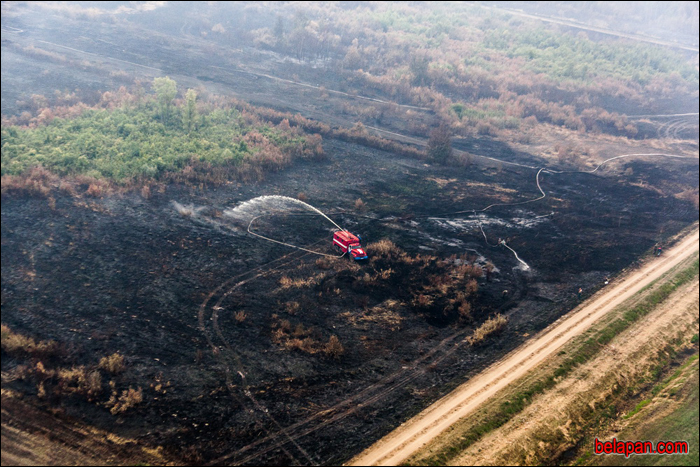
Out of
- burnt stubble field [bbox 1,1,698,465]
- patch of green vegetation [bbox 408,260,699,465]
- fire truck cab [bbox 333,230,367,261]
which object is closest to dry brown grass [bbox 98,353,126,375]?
burnt stubble field [bbox 1,1,698,465]

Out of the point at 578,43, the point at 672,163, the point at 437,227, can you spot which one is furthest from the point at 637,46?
the point at 437,227

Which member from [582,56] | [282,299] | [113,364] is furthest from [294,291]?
[582,56]

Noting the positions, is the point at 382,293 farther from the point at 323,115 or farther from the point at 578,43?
the point at 578,43

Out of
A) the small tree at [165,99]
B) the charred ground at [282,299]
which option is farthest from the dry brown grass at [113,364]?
the small tree at [165,99]

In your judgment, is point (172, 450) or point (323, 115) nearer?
point (172, 450)

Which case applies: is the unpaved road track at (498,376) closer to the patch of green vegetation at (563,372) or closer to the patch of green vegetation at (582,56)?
the patch of green vegetation at (563,372)

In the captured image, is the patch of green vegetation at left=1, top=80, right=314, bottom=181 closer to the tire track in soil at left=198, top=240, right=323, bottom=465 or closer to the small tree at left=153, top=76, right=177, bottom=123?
the small tree at left=153, top=76, right=177, bottom=123
